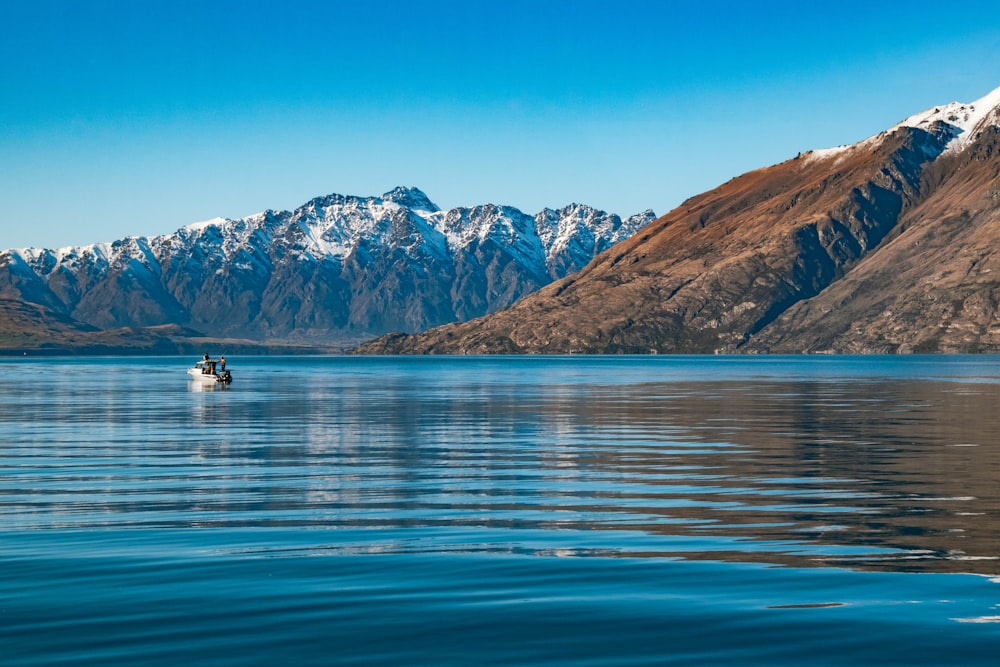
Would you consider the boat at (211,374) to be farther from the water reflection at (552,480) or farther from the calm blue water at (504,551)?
the calm blue water at (504,551)

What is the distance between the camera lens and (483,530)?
3422 centimetres

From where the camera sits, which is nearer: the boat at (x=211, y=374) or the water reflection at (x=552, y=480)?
the water reflection at (x=552, y=480)

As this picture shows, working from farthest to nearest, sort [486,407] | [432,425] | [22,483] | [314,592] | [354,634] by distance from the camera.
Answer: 1. [486,407]
2. [432,425]
3. [22,483]
4. [314,592]
5. [354,634]

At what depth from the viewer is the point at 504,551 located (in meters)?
30.4

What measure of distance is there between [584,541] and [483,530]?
11.8 ft

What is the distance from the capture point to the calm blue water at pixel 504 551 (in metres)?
20.8

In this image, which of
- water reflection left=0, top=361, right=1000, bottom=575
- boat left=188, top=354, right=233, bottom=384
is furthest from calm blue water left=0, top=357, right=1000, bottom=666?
boat left=188, top=354, right=233, bottom=384

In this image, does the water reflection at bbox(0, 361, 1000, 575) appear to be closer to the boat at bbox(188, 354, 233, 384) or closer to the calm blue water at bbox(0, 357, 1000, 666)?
the calm blue water at bbox(0, 357, 1000, 666)

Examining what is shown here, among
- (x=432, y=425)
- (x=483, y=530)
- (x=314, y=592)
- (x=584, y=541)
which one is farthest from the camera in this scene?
(x=432, y=425)

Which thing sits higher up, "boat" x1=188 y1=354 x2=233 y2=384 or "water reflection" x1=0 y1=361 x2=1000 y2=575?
"boat" x1=188 y1=354 x2=233 y2=384

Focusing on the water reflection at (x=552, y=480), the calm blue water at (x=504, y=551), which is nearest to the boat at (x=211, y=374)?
the water reflection at (x=552, y=480)

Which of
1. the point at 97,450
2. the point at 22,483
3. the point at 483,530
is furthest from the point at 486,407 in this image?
the point at 483,530

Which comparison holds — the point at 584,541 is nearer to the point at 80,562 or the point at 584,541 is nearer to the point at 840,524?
the point at 840,524

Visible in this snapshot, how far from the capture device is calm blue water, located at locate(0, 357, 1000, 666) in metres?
20.8
